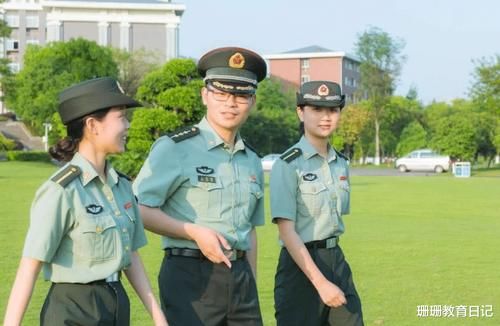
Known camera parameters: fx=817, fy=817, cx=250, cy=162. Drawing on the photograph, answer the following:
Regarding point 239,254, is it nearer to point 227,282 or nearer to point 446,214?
point 227,282

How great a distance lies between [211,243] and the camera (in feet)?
10.4

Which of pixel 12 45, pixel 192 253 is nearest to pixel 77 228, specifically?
pixel 192 253

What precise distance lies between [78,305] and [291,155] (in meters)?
1.72

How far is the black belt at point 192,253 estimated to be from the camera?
3395mm

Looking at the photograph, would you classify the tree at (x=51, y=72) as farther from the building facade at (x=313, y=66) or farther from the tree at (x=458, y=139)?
the building facade at (x=313, y=66)

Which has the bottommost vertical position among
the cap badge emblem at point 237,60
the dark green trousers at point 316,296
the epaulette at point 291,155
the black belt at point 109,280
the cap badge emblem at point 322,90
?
the dark green trousers at point 316,296

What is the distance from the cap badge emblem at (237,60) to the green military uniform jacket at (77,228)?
822mm

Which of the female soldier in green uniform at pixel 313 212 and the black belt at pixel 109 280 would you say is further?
the female soldier in green uniform at pixel 313 212

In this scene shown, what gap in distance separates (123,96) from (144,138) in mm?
22433

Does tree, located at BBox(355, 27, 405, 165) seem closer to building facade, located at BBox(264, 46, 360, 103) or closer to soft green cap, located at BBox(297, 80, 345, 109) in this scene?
building facade, located at BBox(264, 46, 360, 103)

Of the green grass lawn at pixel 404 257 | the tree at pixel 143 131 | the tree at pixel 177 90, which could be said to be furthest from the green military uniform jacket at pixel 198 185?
the tree at pixel 143 131

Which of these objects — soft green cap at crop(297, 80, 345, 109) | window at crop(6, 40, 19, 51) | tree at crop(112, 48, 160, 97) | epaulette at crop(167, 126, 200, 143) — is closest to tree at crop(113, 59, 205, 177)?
soft green cap at crop(297, 80, 345, 109)

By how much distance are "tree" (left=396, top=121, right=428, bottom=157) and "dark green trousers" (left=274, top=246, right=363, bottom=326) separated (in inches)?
2460

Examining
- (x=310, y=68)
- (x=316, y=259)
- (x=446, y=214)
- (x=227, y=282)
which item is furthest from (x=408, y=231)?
(x=310, y=68)
